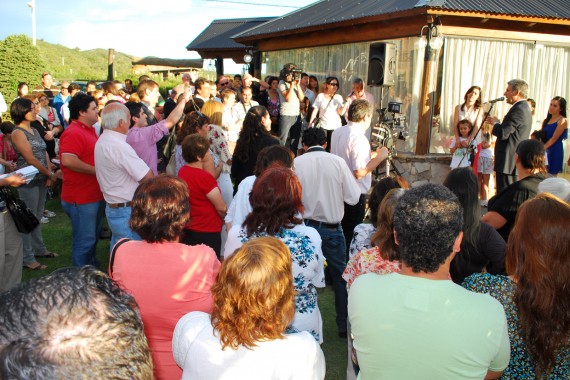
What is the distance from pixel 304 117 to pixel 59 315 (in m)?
9.62

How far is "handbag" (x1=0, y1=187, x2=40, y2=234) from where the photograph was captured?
15.1 feet

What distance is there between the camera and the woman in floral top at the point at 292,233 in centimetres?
296

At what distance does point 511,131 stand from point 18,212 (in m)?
6.03

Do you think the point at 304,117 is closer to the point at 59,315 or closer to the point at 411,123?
the point at 411,123

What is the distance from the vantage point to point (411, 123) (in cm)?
915

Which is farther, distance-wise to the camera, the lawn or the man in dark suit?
the man in dark suit

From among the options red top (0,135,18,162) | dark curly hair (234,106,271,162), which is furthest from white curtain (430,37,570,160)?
red top (0,135,18,162)

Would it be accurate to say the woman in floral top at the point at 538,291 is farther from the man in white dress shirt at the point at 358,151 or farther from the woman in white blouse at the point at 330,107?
the woman in white blouse at the point at 330,107

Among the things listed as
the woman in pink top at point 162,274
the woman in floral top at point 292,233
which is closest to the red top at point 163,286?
the woman in pink top at point 162,274

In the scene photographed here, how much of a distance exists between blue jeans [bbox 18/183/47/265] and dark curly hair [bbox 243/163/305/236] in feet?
12.1

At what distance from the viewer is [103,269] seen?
5930 mm

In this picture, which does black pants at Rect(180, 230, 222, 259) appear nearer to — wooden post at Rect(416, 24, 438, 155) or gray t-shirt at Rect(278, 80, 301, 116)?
gray t-shirt at Rect(278, 80, 301, 116)

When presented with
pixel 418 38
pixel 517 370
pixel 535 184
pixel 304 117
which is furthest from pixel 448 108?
pixel 517 370

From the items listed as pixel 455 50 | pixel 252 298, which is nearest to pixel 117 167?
pixel 252 298
